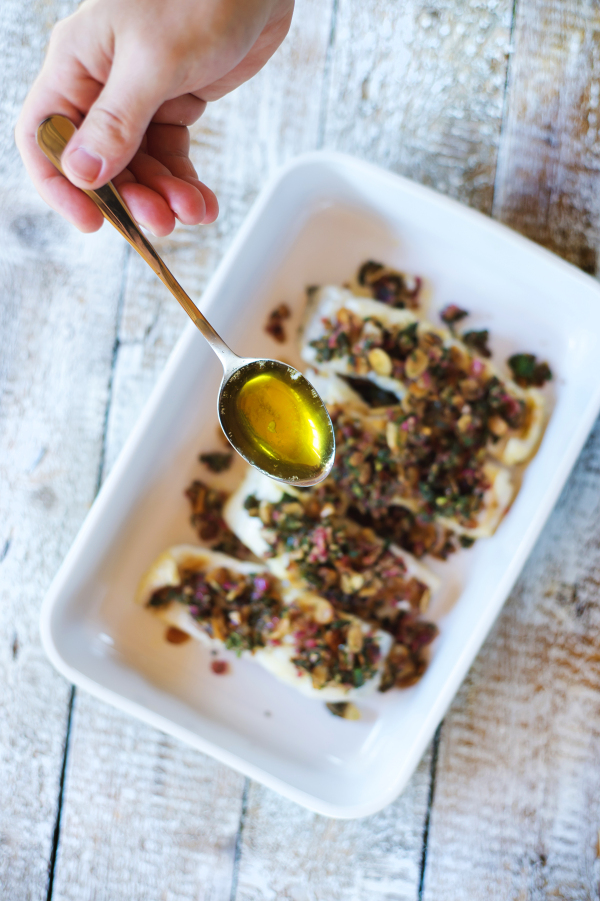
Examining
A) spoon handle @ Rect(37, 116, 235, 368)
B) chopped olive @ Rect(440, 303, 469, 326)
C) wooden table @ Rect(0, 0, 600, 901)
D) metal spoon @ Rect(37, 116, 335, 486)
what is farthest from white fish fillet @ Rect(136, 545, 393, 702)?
chopped olive @ Rect(440, 303, 469, 326)

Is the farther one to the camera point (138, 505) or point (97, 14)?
point (138, 505)

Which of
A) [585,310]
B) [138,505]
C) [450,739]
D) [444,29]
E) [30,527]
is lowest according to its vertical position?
[450,739]

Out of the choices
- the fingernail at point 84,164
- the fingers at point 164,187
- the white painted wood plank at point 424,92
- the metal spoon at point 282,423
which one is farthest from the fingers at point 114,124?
the white painted wood plank at point 424,92

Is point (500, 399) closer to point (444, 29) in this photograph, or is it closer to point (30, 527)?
point (444, 29)

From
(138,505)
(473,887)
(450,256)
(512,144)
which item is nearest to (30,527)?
(138,505)

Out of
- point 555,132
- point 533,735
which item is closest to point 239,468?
point 533,735

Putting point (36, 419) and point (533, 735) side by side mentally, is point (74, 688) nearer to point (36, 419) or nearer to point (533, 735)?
point (36, 419)

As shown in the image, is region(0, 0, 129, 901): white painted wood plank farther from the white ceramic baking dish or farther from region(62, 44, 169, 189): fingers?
region(62, 44, 169, 189): fingers

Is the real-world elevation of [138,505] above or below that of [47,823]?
above

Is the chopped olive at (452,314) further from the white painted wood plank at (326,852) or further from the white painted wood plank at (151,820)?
the white painted wood plank at (151,820)
